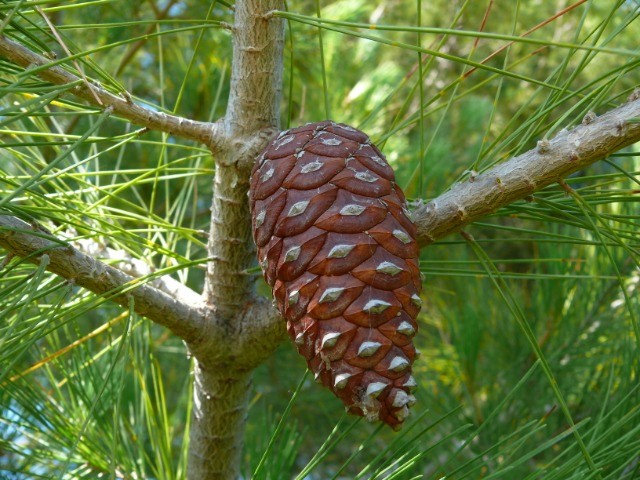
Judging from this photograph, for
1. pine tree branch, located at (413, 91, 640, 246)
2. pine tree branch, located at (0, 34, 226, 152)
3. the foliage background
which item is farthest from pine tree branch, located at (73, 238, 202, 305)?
pine tree branch, located at (413, 91, 640, 246)

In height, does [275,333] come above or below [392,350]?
above

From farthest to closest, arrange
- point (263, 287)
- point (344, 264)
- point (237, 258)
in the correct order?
point (263, 287) < point (237, 258) < point (344, 264)

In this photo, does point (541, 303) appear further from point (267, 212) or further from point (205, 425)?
point (267, 212)

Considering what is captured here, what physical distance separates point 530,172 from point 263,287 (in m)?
0.86

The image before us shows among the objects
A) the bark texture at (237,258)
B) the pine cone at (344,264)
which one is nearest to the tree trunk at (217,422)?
the bark texture at (237,258)

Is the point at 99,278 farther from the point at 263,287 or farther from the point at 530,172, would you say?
the point at 263,287

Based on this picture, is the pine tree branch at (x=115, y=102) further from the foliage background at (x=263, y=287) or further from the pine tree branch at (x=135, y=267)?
the pine tree branch at (x=135, y=267)

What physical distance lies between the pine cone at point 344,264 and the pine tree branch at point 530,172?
0.05m

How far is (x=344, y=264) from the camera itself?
1.70ft

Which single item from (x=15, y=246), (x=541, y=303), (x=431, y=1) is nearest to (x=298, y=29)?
(x=541, y=303)

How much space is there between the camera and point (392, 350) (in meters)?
0.50

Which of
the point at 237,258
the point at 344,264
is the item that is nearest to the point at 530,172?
the point at 344,264

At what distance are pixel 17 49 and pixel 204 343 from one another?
1.02 feet

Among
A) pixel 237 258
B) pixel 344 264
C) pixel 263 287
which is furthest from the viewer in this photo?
pixel 263 287
